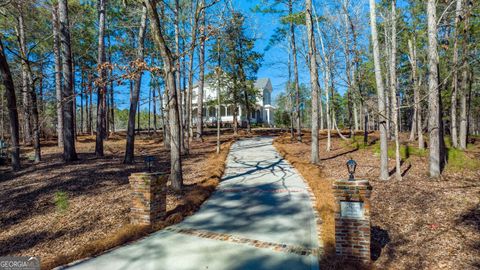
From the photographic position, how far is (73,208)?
6758 millimetres

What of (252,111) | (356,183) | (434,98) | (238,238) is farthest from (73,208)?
(252,111)

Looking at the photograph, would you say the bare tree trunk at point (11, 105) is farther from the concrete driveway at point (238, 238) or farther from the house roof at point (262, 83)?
the house roof at point (262, 83)

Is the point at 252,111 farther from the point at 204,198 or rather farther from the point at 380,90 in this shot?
the point at 204,198

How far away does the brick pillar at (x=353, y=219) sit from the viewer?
4.29 m

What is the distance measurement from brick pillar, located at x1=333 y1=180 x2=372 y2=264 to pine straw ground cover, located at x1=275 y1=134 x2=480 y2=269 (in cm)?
24

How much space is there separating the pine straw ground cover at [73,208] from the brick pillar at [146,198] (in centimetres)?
20

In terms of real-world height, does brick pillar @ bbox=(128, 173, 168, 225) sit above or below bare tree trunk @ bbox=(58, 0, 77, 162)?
below

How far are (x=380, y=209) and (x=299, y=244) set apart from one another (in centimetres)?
275

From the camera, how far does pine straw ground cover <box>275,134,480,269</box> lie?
4.45 metres

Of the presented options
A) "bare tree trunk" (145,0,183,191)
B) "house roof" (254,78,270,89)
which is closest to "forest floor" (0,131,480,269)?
"bare tree trunk" (145,0,183,191)

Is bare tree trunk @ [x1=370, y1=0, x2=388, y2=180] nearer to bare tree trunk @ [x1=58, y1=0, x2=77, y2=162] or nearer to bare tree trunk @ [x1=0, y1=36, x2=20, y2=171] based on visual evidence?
bare tree trunk @ [x1=58, y1=0, x2=77, y2=162]

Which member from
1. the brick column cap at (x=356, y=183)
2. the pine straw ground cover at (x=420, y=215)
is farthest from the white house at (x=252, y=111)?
the brick column cap at (x=356, y=183)

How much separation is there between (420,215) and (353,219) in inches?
105

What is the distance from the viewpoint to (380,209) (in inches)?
260
